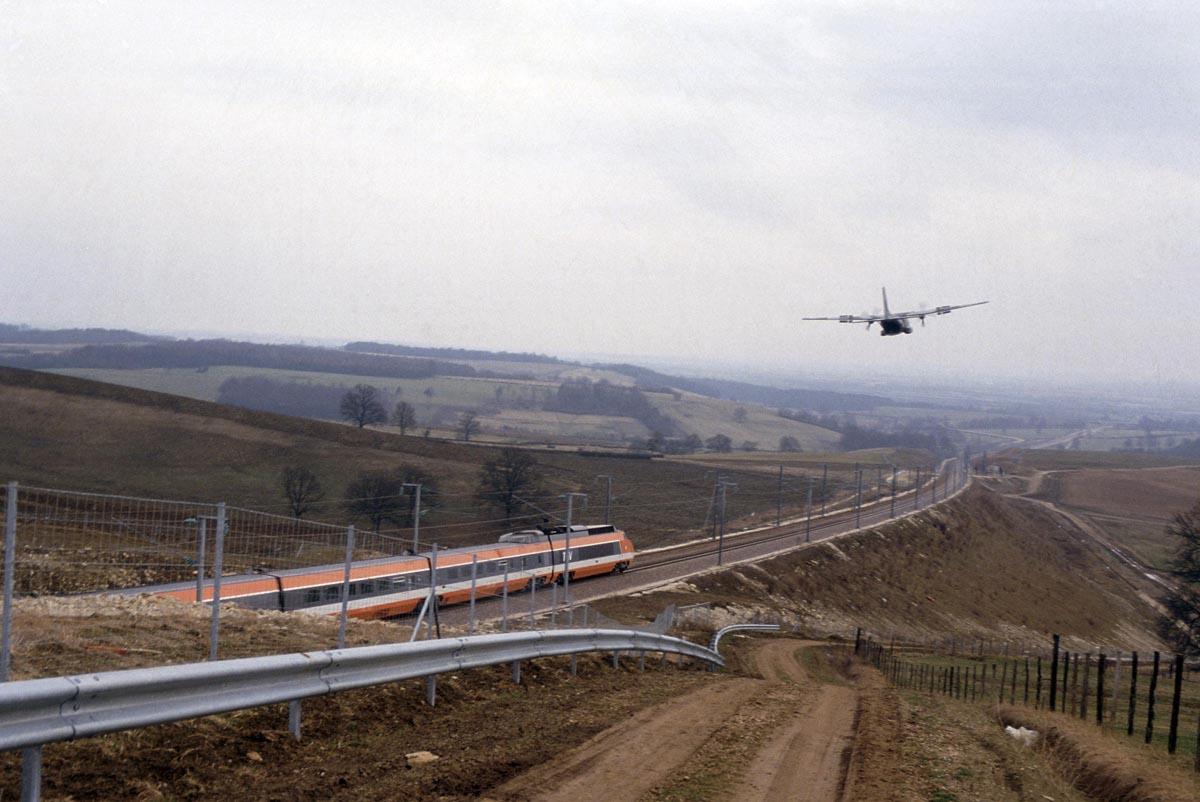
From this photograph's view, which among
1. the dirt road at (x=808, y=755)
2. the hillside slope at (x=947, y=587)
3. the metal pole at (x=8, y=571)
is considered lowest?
the hillside slope at (x=947, y=587)

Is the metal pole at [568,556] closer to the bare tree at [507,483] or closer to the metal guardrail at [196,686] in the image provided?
the metal guardrail at [196,686]

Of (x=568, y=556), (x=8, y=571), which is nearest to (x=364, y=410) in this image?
(x=568, y=556)

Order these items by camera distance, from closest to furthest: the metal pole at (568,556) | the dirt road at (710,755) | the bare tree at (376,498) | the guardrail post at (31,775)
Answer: the guardrail post at (31,775), the dirt road at (710,755), the metal pole at (568,556), the bare tree at (376,498)

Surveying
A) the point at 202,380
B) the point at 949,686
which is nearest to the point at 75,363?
the point at 202,380

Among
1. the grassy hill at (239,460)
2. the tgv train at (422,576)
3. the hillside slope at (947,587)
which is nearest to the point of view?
the tgv train at (422,576)

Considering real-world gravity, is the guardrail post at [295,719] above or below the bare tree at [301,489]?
above

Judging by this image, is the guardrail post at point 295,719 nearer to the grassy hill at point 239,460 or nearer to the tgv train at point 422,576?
the tgv train at point 422,576

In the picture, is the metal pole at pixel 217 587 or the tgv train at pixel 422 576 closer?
the metal pole at pixel 217 587

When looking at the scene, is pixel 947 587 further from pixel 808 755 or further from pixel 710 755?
pixel 710 755

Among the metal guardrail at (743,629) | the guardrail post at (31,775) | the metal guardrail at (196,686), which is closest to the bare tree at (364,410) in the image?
the metal guardrail at (743,629)
